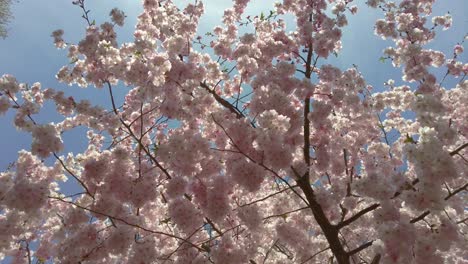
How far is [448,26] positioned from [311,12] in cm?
372

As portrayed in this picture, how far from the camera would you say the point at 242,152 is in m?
5.78

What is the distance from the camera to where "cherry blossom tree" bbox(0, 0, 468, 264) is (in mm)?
5105

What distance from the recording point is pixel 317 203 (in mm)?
6898

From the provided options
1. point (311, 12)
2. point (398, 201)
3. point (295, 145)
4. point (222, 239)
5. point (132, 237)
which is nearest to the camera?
point (398, 201)

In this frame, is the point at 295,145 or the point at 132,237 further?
the point at 295,145

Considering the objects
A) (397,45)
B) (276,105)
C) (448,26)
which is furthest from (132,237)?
(448,26)

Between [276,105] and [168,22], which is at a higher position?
[168,22]

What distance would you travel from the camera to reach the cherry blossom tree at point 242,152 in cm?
511

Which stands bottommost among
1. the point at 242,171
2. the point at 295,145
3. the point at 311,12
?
the point at 242,171

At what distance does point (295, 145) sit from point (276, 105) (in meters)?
0.83

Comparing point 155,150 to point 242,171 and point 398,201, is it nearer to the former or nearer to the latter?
point 242,171

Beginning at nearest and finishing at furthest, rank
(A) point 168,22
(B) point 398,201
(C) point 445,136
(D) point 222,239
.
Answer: (C) point 445,136 < (B) point 398,201 < (D) point 222,239 < (A) point 168,22

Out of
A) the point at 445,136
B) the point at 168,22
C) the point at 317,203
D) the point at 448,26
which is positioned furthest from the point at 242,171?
the point at 448,26

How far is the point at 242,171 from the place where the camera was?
589cm
